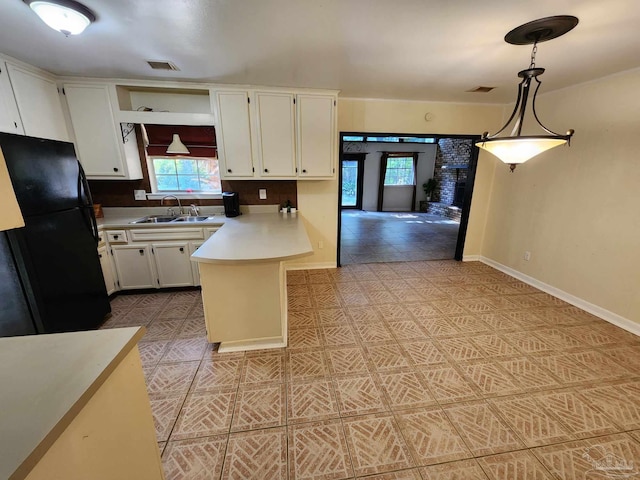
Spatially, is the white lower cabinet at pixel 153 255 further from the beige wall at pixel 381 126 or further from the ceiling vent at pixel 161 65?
the ceiling vent at pixel 161 65

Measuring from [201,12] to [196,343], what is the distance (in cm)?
246

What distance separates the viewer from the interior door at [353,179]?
9.15 meters

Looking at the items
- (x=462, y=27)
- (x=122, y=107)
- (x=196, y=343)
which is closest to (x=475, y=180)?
(x=462, y=27)

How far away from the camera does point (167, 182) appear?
3.55 meters

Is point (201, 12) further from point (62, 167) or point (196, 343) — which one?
point (196, 343)

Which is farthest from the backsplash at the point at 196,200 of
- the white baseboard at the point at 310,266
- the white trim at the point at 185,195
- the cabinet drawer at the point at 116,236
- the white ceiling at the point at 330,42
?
the white ceiling at the point at 330,42

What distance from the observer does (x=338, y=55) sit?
2.18m

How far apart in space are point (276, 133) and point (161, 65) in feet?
4.05

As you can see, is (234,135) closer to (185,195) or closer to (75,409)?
(185,195)

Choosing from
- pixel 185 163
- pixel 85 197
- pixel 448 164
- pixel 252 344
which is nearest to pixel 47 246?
pixel 85 197

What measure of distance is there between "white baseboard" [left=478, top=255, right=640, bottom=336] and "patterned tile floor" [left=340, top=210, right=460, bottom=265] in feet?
3.15

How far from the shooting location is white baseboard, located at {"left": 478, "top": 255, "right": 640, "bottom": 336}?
2531 mm

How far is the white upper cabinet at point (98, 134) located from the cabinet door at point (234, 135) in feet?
3.51

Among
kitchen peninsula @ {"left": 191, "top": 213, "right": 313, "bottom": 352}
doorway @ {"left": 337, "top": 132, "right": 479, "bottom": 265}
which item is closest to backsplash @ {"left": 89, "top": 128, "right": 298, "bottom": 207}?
kitchen peninsula @ {"left": 191, "top": 213, "right": 313, "bottom": 352}
